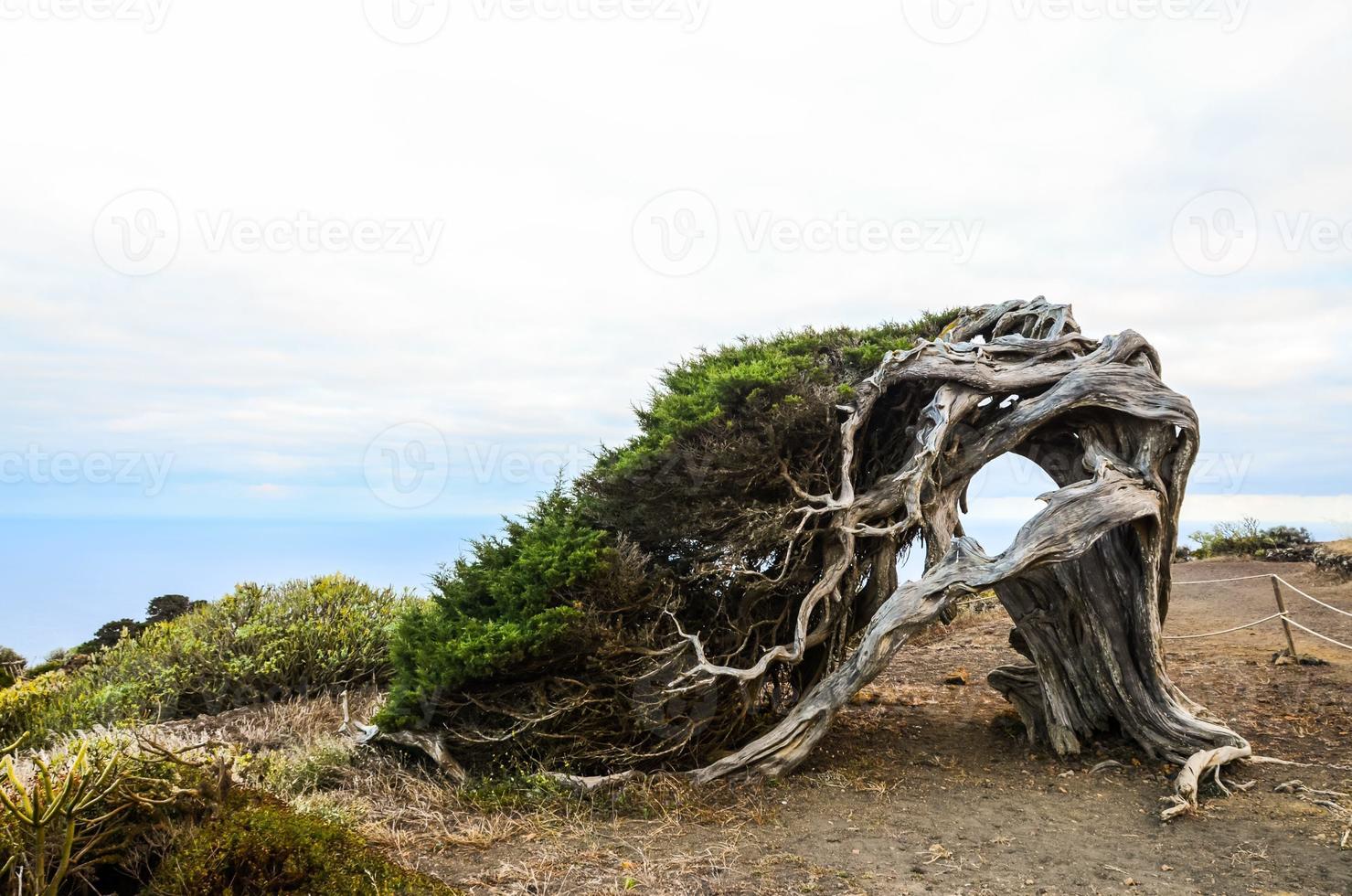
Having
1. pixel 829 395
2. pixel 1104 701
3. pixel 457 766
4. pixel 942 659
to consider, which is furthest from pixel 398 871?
pixel 942 659

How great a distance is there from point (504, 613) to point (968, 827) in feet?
12.7

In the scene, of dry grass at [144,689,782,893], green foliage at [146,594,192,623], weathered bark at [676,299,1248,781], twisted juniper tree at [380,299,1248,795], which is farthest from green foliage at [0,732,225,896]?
green foliage at [146,594,192,623]

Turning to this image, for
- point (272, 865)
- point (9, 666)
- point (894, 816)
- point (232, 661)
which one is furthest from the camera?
point (9, 666)

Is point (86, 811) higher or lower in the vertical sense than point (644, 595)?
lower

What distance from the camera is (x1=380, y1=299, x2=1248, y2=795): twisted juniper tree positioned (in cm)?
714

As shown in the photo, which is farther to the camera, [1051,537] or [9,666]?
[9,666]

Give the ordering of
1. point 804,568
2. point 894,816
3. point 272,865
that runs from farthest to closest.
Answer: point 804,568 < point 894,816 < point 272,865

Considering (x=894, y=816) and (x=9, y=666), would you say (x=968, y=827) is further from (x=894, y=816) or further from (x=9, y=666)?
(x=9, y=666)

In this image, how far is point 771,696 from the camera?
813 cm

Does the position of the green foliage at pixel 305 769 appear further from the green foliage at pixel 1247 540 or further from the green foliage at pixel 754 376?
the green foliage at pixel 1247 540

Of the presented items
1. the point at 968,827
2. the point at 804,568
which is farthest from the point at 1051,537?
the point at 968,827

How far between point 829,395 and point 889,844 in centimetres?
374

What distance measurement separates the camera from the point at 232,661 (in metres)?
9.88

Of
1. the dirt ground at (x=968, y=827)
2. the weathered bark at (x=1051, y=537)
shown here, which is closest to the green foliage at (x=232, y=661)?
the dirt ground at (x=968, y=827)
